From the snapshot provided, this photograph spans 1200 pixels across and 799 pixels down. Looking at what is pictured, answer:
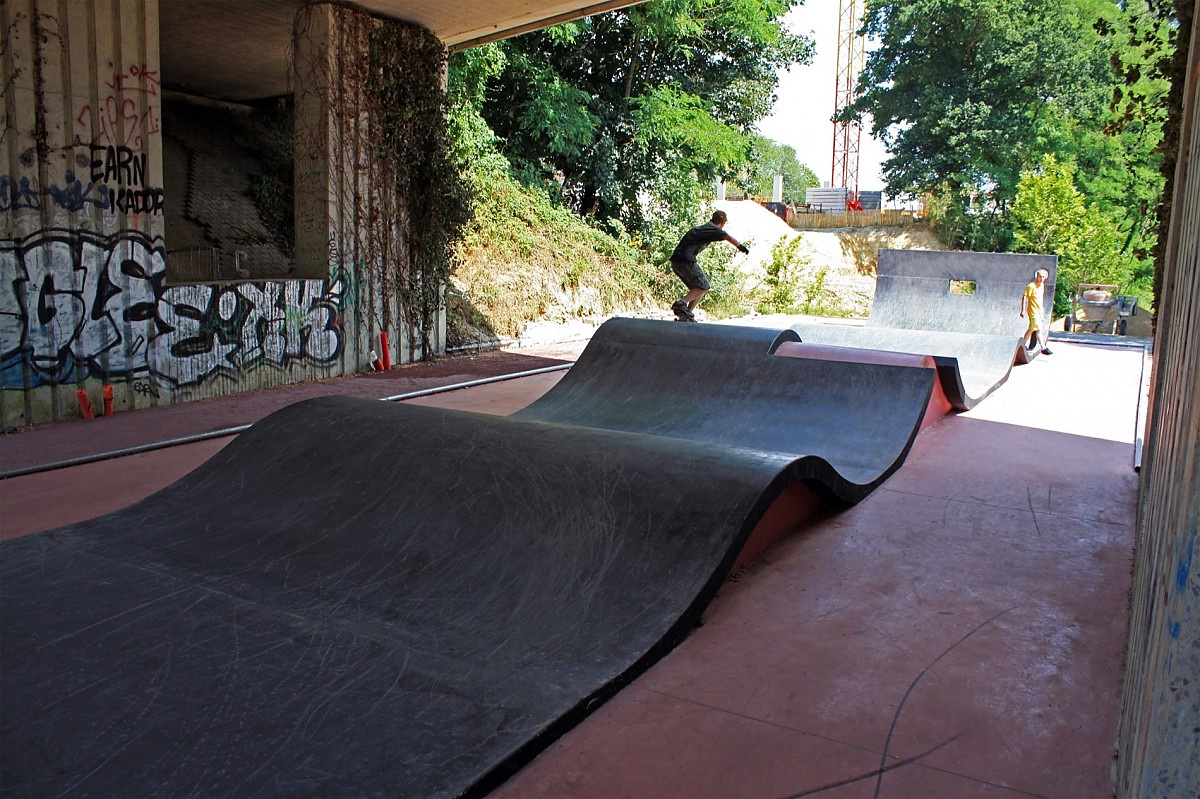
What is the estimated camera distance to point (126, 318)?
836cm

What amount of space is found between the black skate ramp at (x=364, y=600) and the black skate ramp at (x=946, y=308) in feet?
22.2

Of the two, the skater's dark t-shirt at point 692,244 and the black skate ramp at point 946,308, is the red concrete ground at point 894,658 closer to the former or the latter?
the black skate ramp at point 946,308

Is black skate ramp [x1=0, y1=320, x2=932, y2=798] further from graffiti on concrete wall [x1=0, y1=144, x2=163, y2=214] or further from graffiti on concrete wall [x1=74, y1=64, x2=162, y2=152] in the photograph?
graffiti on concrete wall [x1=74, y1=64, x2=162, y2=152]

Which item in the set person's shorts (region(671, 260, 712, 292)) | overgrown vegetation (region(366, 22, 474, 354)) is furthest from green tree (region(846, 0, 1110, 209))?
overgrown vegetation (region(366, 22, 474, 354))

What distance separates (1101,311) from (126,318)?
62.1ft

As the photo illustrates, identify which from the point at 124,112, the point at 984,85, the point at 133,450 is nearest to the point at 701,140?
the point at 124,112

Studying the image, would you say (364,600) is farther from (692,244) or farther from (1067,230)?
(1067,230)

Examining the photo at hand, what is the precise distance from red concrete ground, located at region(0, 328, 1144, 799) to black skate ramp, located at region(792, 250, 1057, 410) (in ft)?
20.0

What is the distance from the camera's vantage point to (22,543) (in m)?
4.39

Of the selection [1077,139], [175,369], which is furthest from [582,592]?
[1077,139]

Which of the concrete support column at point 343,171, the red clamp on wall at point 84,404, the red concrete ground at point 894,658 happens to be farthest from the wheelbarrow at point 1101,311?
the red clamp on wall at point 84,404

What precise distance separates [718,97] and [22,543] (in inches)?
815

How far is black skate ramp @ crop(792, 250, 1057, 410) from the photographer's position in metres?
12.1

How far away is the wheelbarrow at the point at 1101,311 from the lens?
62.9 feet
